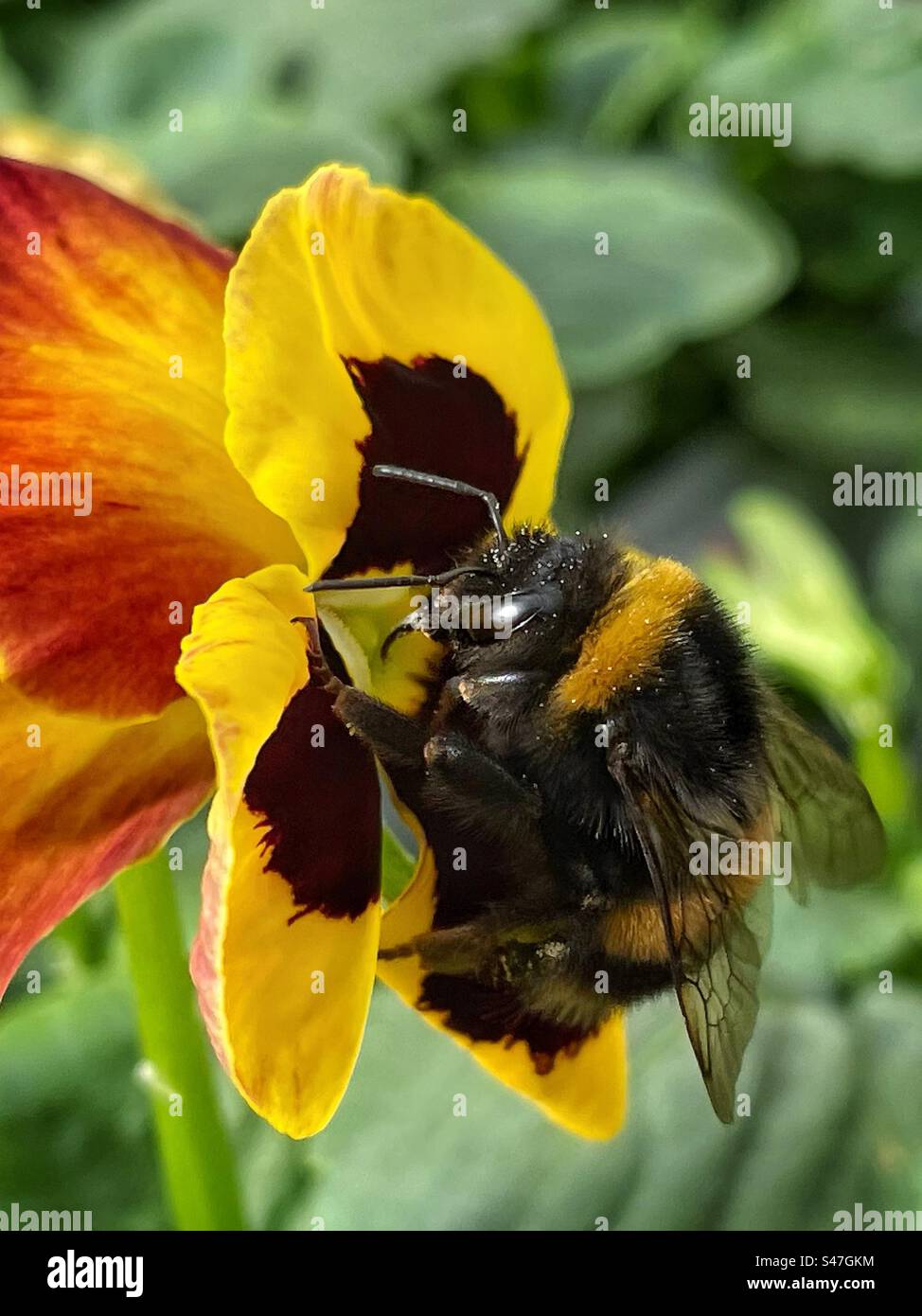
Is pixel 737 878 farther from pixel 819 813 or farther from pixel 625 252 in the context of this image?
pixel 625 252

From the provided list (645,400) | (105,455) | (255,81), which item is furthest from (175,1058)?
(255,81)

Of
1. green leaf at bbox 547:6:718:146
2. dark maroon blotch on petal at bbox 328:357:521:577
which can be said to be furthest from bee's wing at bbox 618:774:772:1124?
green leaf at bbox 547:6:718:146

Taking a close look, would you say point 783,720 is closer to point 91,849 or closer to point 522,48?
point 91,849

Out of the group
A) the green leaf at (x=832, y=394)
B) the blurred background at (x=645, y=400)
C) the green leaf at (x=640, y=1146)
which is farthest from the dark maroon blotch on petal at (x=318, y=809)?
the green leaf at (x=832, y=394)

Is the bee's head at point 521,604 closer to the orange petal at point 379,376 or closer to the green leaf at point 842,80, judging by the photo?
the orange petal at point 379,376

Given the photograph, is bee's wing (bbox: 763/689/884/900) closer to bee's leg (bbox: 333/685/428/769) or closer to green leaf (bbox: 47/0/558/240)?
bee's leg (bbox: 333/685/428/769)
